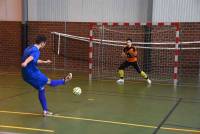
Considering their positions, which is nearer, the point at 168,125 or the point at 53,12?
the point at 168,125

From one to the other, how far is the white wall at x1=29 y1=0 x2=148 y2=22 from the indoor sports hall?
0.05 meters

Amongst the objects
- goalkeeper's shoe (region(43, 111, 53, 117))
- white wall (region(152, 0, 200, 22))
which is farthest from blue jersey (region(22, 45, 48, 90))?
white wall (region(152, 0, 200, 22))

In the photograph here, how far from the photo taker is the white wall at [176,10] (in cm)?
1547

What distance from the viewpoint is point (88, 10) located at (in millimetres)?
17438

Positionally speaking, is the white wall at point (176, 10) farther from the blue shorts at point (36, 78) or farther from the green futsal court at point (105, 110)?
the blue shorts at point (36, 78)

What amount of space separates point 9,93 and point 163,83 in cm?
591

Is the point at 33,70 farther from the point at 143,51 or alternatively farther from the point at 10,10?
the point at 10,10

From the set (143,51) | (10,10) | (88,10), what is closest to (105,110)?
(143,51)

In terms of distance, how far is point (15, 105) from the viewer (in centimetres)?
897

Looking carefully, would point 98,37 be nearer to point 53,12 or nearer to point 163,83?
point 53,12

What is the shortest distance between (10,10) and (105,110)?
12530 mm

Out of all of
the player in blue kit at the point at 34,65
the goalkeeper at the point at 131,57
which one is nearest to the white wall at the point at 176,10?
the goalkeeper at the point at 131,57

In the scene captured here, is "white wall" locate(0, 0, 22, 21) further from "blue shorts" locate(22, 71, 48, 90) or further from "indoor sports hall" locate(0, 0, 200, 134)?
"blue shorts" locate(22, 71, 48, 90)

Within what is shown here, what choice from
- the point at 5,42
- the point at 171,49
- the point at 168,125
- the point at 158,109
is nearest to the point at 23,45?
the point at 5,42
